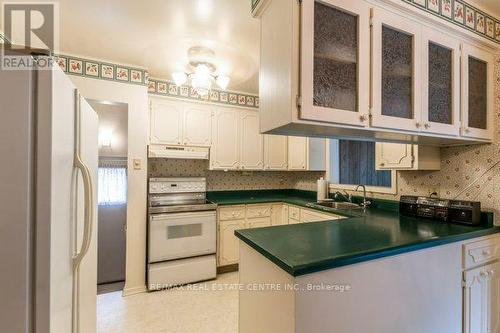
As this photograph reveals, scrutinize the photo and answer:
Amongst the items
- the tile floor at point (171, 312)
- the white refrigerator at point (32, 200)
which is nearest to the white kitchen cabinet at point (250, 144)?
the tile floor at point (171, 312)

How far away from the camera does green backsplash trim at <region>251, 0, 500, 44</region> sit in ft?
4.51

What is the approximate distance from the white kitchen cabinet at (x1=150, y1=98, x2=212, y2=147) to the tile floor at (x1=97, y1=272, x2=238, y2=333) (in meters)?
1.72

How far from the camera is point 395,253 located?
115cm

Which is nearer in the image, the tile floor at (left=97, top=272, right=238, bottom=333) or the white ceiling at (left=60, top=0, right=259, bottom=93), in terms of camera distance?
the white ceiling at (left=60, top=0, right=259, bottom=93)

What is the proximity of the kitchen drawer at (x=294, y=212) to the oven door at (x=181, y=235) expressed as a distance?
0.96 meters

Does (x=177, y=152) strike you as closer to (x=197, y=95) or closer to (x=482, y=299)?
(x=197, y=95)

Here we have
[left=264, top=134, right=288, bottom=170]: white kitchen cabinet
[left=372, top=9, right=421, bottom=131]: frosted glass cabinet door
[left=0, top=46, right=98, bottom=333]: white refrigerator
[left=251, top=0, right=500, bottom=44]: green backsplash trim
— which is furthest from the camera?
[left=264, top=134, right=288, bottom=170]: white kitchen cabinet

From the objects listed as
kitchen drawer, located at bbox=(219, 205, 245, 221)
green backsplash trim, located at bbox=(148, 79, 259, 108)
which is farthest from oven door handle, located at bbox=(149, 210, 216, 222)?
green backsplash trim, located at bbox=(148, 79, 259, 108)

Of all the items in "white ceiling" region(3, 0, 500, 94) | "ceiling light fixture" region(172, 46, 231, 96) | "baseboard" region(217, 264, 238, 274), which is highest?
"white ceiling" region(3, 0, 500, 94)

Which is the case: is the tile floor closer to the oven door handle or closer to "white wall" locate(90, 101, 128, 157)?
the oven door handle

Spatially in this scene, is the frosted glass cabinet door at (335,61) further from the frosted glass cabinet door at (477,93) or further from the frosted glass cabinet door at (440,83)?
the frosted glass cabinet door at (477,93)

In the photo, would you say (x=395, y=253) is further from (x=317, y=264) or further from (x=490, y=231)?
(x=490, y=231)

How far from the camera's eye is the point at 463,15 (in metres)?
1.55

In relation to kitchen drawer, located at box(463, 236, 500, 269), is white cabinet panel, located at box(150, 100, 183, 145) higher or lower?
higher
